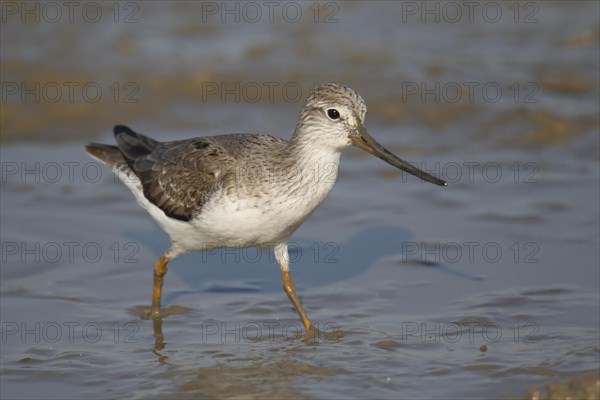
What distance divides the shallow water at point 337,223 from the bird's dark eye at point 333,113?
2.12 metres

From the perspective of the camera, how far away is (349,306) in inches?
407

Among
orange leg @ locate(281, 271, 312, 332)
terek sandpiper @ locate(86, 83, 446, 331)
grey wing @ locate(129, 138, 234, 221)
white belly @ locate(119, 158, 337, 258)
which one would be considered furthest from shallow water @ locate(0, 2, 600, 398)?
grey wing @ locate(129, 138, 234, 221)

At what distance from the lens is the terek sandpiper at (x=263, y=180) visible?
9305 millimetres

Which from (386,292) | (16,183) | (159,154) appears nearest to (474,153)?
(386,292)

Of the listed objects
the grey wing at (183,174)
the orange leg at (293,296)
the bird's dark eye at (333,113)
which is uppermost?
the bird's dark eye at (333,113)

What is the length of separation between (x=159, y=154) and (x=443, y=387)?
434 centimetres

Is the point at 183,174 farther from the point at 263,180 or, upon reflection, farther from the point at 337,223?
the point at 337,223

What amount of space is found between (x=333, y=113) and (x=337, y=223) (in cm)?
330

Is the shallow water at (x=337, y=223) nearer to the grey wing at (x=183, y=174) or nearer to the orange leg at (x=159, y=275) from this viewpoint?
the orange leg at (x=159, y=275)

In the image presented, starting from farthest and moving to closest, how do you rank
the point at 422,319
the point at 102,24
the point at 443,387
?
the point at 102,24, the point at 422,319, the point at 443,387

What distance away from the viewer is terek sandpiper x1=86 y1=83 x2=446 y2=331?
930 cm

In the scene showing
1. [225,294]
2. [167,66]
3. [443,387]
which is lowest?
[443,387]

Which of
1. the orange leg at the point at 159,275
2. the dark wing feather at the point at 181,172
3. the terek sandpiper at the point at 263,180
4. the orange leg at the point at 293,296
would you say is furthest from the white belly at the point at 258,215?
the orange leg at the point at 159,275

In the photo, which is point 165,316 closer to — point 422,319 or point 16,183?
point 422,319
